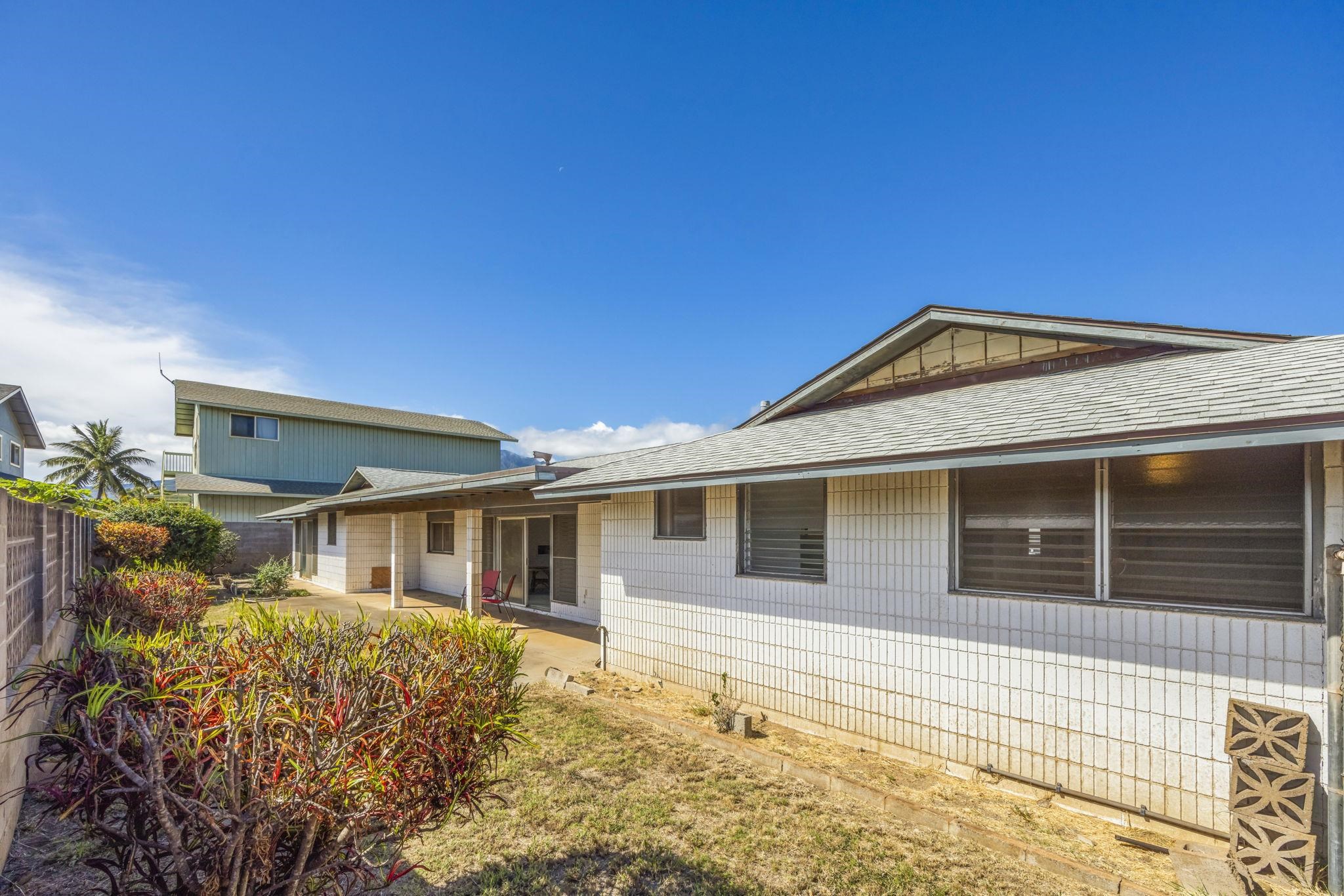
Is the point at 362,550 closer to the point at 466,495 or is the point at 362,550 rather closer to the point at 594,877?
the point at 466,495

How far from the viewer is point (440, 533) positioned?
Answer: 16688mm

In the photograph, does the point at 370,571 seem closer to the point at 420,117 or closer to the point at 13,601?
the point at 420,117

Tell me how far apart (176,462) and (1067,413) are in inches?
1567

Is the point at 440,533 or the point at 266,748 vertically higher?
the point at 266,748

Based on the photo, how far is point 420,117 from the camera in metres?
10.0

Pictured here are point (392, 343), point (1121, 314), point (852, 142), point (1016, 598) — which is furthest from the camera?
point (392, 343)

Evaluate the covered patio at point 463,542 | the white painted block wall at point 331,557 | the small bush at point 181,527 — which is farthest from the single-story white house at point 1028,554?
the small bush at point 181,527

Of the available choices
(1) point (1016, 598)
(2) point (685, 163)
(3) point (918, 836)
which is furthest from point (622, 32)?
(3) point (918, 836)

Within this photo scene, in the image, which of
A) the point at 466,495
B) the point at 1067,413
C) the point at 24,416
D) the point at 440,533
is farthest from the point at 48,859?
the point at 24,416

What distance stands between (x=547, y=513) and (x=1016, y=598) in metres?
9.60

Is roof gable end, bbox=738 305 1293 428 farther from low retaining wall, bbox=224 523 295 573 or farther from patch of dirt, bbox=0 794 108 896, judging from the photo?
low retaining wall, bbox=224 523 295 573

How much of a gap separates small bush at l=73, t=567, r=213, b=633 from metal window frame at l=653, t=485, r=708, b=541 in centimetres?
535

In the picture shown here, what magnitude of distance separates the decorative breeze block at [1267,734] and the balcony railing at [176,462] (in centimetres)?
3929

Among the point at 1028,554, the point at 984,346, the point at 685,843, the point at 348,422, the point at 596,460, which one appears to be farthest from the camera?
the point at 348,422
